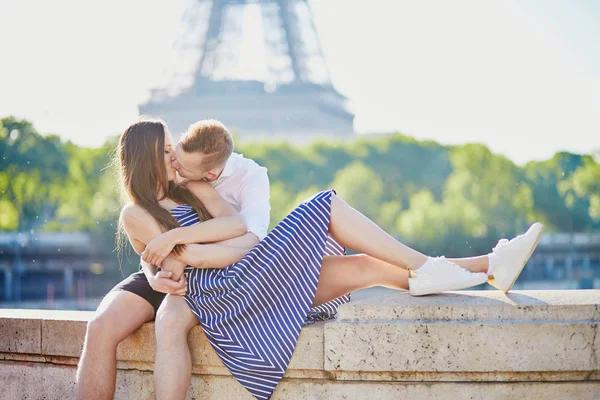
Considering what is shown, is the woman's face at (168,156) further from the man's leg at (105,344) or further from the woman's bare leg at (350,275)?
the woman's bare leg at (350,275)

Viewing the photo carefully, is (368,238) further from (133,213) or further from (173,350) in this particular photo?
(133,213)

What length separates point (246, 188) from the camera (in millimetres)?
4051

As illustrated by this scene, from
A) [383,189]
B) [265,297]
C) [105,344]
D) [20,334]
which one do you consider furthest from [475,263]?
[383,189]

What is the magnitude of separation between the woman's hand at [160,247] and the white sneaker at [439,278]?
0.94 metres

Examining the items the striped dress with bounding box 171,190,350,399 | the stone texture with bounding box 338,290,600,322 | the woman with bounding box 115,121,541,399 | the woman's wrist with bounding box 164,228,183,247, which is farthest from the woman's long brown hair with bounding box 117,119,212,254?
the stone texture with bounding box 338,290,600,322

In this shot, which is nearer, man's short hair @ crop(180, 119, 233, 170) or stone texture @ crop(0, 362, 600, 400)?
stone texture @ crop(0, 362, 600, 400)

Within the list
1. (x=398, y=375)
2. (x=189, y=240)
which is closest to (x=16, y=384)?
(x=189, y=240)

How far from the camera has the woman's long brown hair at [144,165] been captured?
12.6 feet

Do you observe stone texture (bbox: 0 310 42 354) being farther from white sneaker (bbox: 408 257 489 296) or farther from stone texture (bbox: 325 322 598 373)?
white sneaker (bbox: 408 257 489 296)

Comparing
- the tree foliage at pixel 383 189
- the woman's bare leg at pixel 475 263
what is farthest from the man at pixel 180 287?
the tree foliage at pixel 383 189

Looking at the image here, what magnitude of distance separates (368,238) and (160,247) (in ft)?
2.65

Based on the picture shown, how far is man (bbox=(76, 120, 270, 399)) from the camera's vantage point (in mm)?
3426

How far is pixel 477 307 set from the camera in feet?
10.9

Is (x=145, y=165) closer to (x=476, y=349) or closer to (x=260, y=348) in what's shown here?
(x=260, y=348)
